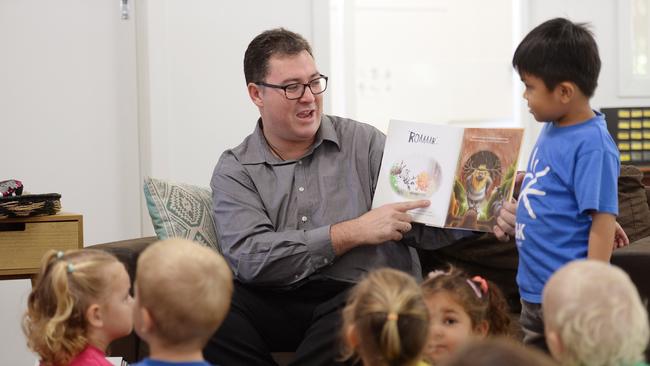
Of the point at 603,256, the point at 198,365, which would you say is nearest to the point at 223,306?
the point at 198,365

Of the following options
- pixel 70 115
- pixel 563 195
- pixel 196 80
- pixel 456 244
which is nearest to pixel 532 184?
pixel 563 195

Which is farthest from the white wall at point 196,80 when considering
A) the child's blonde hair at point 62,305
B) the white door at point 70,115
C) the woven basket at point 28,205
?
the child's blonde hair at point 62,305

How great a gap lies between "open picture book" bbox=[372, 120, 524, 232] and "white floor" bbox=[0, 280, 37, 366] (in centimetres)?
220

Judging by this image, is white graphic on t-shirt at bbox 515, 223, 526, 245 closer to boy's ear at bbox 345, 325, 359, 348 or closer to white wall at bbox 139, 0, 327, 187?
boy's ear at bbox 345, 325, 359, 348

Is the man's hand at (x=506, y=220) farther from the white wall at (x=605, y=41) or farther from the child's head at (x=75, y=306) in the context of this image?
the white wall at (x=605, y=41)

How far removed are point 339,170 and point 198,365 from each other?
1.15 meters

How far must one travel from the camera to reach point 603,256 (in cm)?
201

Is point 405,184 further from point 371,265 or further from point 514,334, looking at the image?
point 514,334

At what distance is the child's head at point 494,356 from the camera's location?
0.96 meters

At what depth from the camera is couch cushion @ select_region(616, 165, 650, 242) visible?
300 cm

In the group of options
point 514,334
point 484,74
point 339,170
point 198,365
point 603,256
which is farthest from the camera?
point 484,74

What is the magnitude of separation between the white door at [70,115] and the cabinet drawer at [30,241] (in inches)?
45.4

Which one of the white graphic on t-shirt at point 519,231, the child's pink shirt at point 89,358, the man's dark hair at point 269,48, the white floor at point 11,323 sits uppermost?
the man's dark hair at point 269,48

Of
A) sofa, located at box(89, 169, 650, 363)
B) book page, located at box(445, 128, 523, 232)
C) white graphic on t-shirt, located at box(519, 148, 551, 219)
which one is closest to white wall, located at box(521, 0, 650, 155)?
sofa, located at box(89, 169, 650, 363)
